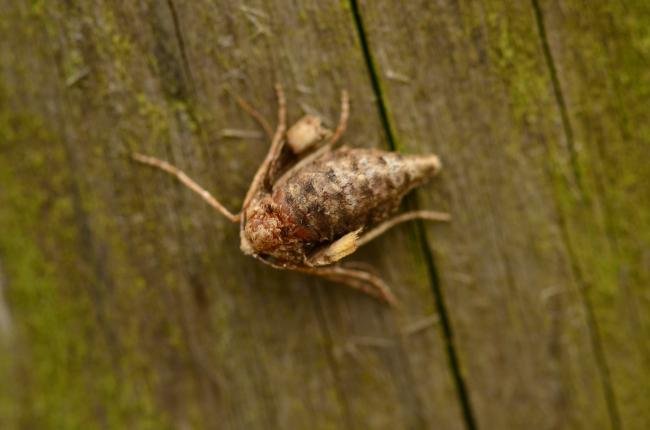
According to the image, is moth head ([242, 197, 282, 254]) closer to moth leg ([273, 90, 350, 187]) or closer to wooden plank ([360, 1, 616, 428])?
moth leg ([273, 90, 350, 187])

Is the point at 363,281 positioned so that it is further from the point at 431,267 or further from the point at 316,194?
the point at 316,194

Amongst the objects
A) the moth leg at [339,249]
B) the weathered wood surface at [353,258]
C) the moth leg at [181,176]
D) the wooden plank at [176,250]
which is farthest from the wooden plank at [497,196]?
the moth leg at [181,176]

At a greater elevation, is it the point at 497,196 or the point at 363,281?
the point at 497,196

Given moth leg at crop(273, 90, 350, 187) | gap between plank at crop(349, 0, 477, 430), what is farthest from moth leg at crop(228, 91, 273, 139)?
gap between plank at crop(349, 0, 477, 430)

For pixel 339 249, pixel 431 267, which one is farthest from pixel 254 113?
pixel 431 267

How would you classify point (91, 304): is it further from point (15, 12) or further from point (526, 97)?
point (526, 97)

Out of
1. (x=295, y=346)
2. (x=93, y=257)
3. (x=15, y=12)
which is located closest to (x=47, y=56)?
(x=15, y=12)
